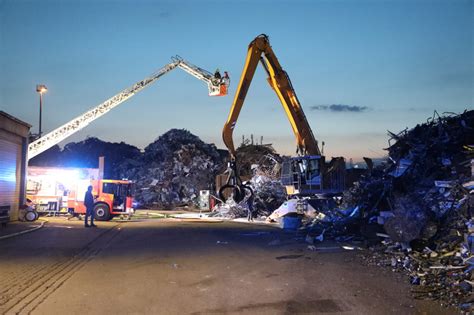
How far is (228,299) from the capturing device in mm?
7203

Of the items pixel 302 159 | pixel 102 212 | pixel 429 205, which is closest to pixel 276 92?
pixel 302 159

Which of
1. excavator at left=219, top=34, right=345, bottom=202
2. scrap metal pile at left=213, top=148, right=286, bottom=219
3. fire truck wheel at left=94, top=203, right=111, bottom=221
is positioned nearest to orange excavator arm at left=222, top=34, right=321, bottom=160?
excavator at left=219, top=34, right=345, bottom=202

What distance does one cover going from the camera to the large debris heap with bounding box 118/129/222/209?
4122 centimetres

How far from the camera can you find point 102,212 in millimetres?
25531

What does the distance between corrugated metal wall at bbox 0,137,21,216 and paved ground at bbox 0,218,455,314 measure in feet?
26.3

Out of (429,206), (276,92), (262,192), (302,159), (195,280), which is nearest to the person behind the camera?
(195,280)

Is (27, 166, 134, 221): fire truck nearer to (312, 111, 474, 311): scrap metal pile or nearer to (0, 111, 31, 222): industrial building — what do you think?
(0, 111, 31, 222): industrial building

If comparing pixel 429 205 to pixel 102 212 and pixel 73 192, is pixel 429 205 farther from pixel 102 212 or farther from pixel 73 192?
pixel 73 192

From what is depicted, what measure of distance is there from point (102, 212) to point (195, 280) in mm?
18273

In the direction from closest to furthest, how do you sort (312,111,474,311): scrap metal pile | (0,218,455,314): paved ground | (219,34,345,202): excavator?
(0,218,455,314): paved ground → (312,111,474,311): scrap metal pile → (219,34,345,202): excavator

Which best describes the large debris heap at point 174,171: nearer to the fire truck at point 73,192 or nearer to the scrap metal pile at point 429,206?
the fire truck at point 73,192

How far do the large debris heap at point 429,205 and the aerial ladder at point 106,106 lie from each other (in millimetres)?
12660

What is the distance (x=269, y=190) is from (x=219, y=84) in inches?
289

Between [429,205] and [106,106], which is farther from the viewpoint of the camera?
[106,106]
